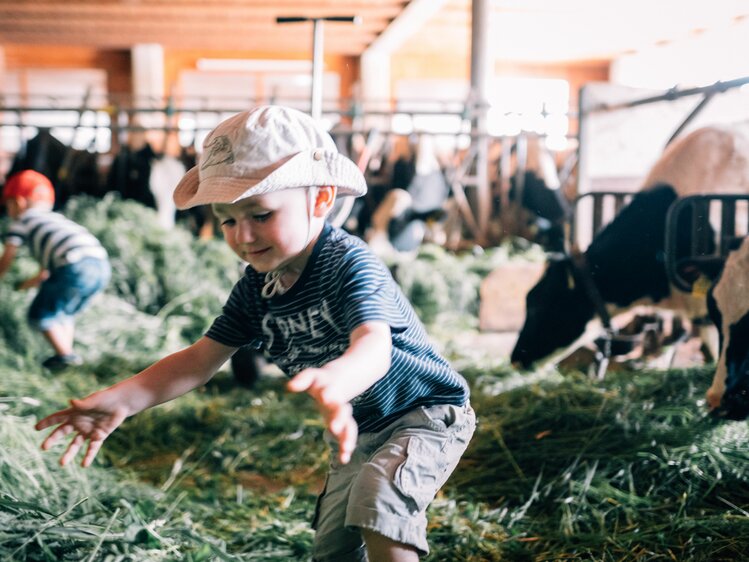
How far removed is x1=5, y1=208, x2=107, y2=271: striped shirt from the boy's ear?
3.24m

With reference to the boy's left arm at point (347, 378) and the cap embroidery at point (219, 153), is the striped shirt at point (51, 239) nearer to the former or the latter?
the cap embroidery at point (219, 153)

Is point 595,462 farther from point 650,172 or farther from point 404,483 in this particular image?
point 650,172

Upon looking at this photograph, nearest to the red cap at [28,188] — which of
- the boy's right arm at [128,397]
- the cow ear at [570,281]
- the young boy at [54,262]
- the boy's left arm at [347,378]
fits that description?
the young boy at [54,262]

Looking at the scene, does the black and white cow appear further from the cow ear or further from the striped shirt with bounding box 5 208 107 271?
the striped shirt with bounding box 5 208 107 271

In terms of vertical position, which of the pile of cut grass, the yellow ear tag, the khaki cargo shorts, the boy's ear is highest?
the boy's ear

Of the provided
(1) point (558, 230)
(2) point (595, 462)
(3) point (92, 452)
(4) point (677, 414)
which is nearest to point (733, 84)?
(4) point (677, 414)

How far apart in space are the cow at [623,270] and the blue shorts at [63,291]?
2.41 metres

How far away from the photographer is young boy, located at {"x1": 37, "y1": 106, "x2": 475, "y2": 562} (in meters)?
1.62

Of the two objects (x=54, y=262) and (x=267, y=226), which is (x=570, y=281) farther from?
(x=267, y=226)

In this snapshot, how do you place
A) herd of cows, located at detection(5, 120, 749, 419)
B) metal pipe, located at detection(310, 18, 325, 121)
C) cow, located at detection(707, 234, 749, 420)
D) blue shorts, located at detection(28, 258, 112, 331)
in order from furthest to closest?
blue shorts, located at detection(28, 258, 112, 331) < herd of cows, located at detection(5, 120, 749, 419) < metal pipe, located at detection(310, 18, 325, 121) < cow, located at detection(707, 234, 749, 420)

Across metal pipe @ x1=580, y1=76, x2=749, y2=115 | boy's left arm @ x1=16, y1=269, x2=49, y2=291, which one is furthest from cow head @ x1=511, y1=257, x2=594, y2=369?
boy's left arm @ x1=16, y1=269, x2=49, y2=291

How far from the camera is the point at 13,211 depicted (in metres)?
4.82

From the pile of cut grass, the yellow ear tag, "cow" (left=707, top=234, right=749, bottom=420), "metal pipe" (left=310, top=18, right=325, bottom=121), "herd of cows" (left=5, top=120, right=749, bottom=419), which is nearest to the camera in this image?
the pile of cut grass

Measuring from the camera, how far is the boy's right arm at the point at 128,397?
5.38 feet
